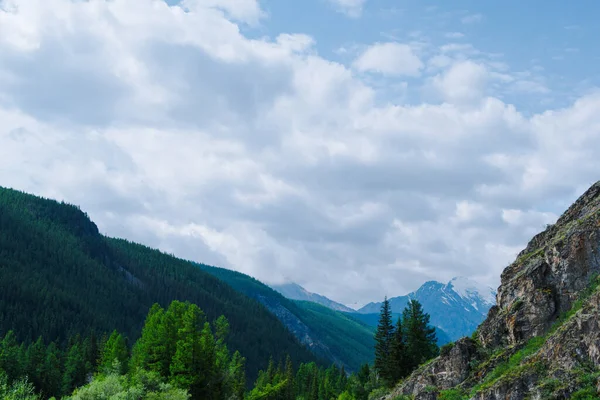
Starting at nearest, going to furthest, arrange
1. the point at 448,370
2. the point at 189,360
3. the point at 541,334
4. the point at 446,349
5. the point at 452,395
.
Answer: the point at 541,334
the point at 452,395
the point at 448,370
the point at 446,349
the point at 189,360

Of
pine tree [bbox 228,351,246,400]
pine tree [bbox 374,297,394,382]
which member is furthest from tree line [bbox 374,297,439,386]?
pine tree [bbox 228,351,246,400]

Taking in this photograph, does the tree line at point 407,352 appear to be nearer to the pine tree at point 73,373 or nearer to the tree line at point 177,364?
the tree line at point 177,364

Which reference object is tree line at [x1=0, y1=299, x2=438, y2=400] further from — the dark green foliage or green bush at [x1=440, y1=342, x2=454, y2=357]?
green bush at [x1=440, y1=342, x2=454, y2=357]

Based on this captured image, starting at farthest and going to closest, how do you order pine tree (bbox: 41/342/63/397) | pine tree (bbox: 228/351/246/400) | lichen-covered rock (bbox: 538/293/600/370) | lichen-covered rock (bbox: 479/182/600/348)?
1. pine tree (bbox: 41/342/63/397)
2. pine tree (bbox: 228/351/246/400)
3. lichen-covered rock (bbox: 479/182/600/348)
4. lichen-covered rock (bbox: 538/293/600/370)

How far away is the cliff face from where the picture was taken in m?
33.3

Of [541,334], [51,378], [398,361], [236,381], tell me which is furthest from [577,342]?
[51,378]

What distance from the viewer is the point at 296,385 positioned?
142250mm

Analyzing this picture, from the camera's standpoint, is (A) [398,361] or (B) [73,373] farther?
(B) [73,373]

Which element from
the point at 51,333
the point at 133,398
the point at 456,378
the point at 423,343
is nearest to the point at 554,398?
the point at 456,378

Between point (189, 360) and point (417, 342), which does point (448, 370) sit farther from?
point (189, 360)

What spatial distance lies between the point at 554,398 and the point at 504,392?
3.92 m

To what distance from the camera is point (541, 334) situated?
1602 inches

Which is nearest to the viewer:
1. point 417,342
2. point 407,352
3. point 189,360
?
point 189,360

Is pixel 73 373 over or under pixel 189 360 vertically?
under
